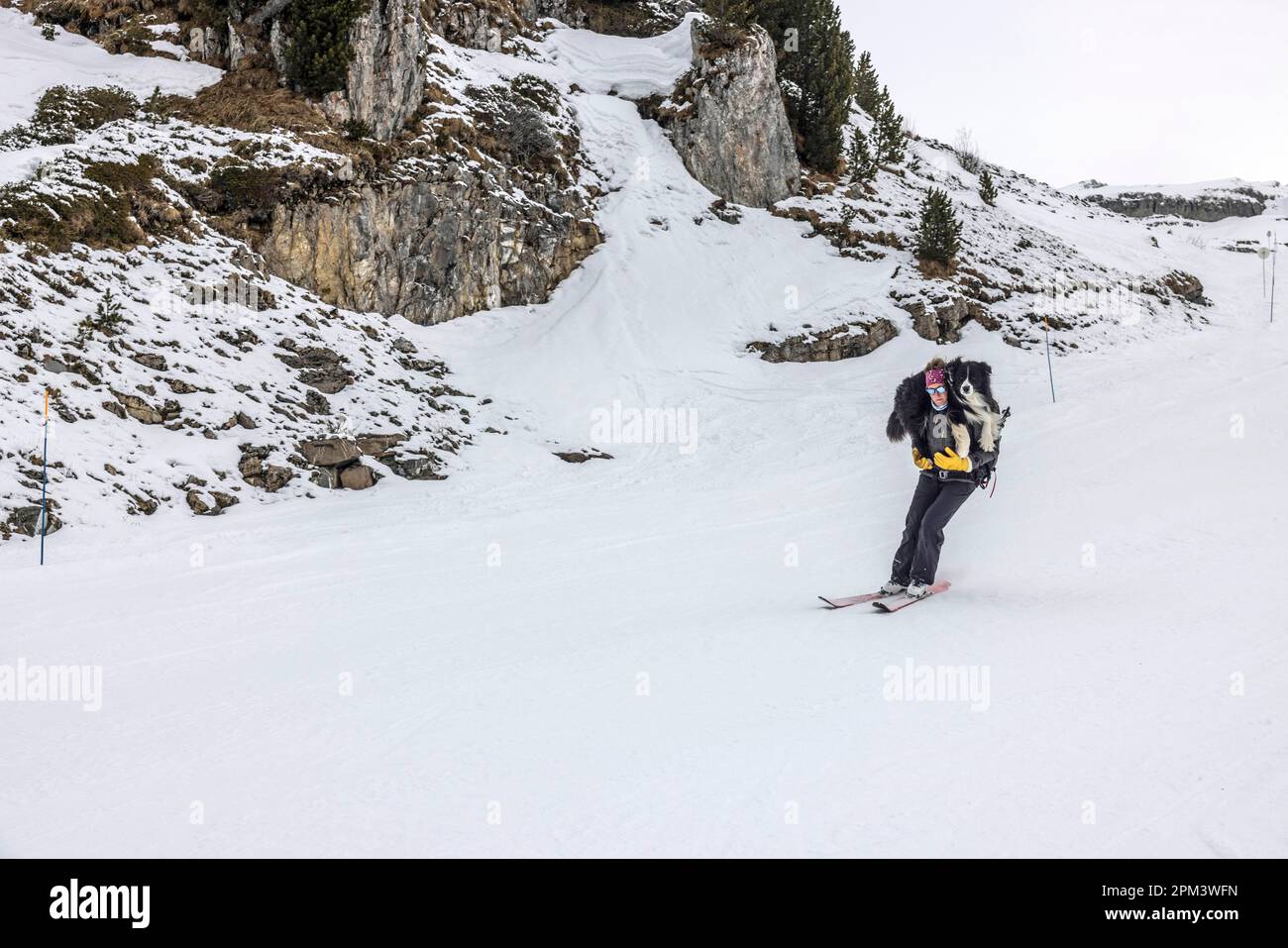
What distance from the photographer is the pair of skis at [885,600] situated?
5.87 meters

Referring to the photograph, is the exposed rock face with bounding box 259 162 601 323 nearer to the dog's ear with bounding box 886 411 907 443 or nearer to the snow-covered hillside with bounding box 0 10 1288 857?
the snow-covered hillside with bounding box 0 10 1288 857

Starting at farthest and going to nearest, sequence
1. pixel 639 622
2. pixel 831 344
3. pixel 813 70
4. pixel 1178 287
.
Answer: pixel 813 70 < pixel 1178 287 < pixel 831 344 < pixel 639 622

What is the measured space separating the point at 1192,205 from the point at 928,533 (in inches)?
2592

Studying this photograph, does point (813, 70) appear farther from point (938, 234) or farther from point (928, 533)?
point (928, 533)

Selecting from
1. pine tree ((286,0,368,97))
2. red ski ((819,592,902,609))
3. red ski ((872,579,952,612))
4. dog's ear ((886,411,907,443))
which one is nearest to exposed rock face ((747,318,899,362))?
pine tree ((286,0,368,97))

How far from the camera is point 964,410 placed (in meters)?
6.23

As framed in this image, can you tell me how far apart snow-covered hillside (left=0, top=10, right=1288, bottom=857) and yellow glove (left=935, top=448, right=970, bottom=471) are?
102 cm

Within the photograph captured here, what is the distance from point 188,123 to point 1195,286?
1304 inches

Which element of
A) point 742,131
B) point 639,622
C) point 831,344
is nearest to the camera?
point 639,622

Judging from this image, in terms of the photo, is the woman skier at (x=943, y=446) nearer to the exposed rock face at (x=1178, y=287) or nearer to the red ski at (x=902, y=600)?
the red ski at (x=902, y=600)

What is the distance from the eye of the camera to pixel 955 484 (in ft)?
20.6

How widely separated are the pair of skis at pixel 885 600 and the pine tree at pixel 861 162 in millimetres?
25224

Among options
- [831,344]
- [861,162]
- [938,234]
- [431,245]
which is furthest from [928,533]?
[861,162]
